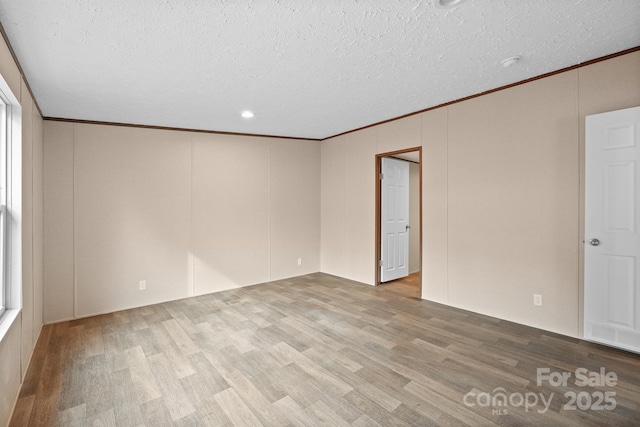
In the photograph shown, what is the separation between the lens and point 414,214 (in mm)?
6109

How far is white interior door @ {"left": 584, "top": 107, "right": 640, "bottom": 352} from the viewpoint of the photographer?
243 cm

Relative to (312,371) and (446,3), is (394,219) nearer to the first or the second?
(312,371)

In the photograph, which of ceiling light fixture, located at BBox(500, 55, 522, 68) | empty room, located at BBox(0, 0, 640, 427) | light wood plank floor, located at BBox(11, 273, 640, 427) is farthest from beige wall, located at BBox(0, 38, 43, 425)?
ceiling light fixture, located at BBox(500, 55, 522, 68)

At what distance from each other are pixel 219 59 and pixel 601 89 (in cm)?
318

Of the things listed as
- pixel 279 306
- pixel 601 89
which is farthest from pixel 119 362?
pixel 601 89

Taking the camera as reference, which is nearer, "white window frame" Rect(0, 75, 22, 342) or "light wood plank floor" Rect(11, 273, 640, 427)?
"light wood plank floor" Rect(11, 273, 640, 427)

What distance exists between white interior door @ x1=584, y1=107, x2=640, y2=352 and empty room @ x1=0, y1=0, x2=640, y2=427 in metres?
0.01

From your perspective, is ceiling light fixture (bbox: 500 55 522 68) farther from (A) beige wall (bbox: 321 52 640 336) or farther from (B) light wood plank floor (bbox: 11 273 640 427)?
(B) light wood plank floor (bbox: 11 273 640 427)

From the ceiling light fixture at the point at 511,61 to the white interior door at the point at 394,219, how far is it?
233cm

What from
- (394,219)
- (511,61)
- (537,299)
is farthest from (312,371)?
(394,219)

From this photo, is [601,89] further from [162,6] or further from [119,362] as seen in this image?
[119,362]

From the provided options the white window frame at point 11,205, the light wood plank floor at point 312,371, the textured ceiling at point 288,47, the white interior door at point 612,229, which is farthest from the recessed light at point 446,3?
the white window frame at point 11,205

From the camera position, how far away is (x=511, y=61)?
254cm

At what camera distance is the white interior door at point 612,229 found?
7.98 ft
